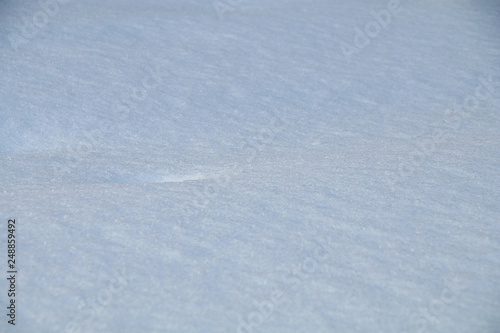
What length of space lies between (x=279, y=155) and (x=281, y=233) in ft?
1.38

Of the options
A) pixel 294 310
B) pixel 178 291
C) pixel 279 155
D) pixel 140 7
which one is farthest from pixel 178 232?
pixel 140 7

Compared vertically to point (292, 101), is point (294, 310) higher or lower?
lower

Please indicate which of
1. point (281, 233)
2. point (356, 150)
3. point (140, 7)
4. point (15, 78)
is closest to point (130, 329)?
point (281, 233)

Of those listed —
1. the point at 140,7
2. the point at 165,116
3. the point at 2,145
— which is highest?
the point at 140,7

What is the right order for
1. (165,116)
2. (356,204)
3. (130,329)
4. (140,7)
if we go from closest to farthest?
(130,329) → (356,204) → (165,116) → (140,7)

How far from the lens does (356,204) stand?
1419mm

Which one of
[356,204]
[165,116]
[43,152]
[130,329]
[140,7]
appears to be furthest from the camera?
[140,7]

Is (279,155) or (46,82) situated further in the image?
(46,82)

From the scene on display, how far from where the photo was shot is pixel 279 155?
5.57ft

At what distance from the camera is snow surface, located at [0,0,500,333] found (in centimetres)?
115

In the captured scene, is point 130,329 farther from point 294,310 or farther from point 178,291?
point 294,310

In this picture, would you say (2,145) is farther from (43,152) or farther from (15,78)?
(15,78)

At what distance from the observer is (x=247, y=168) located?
1593mm

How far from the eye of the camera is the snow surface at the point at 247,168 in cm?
115
